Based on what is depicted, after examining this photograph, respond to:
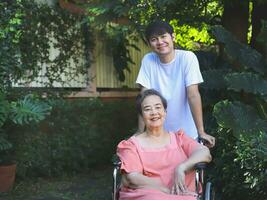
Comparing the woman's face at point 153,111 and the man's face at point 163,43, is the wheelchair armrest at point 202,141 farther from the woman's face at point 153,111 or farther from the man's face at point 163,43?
the man's face at point 163,43

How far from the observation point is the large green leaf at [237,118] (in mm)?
5453

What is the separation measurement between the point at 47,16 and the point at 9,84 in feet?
4.95

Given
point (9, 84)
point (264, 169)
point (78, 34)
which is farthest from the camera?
point (78, 34)

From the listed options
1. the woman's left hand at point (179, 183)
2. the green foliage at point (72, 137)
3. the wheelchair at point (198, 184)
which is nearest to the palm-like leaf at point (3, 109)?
the green foliage at point (72, 137)

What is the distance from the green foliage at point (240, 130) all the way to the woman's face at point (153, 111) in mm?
1690

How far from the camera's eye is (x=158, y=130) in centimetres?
391

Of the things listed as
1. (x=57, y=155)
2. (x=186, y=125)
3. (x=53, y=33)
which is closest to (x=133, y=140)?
(x=186, y=125)

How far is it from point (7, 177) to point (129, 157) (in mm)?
3596

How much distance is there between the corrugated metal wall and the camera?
9.35 meters

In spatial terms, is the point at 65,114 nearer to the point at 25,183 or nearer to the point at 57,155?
the point at 57,155

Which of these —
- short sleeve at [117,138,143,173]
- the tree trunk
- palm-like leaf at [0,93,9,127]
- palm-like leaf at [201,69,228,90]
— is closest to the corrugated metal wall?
the tree trunk

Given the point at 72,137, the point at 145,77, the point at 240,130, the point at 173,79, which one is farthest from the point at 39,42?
the point at 173,79

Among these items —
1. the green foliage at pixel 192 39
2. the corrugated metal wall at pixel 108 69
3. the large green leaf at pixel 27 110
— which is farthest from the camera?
the green foliage at pixel 192 39

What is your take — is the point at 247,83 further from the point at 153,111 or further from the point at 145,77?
the point at 153,111
